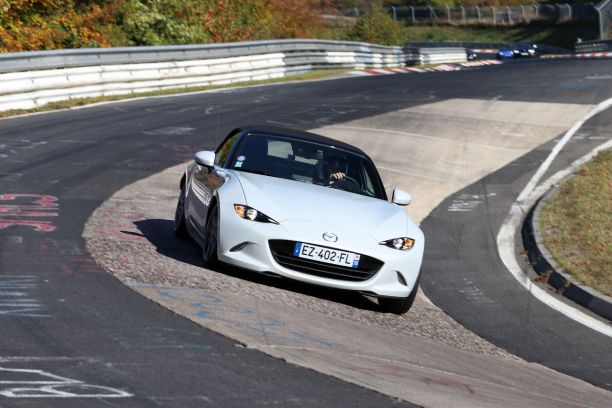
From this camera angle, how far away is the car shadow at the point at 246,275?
9562 mm

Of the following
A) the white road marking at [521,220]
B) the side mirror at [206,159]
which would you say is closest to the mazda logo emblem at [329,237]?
the side mirror at [206,159]

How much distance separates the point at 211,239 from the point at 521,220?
7440 millimetres

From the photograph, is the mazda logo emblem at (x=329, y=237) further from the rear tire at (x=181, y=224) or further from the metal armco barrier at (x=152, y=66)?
the metal armco barrier at (x=152, y=66)

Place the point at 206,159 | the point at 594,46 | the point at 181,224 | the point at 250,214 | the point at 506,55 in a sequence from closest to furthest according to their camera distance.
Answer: the point at 250,214, the point at 206,159, the point at 181,224, the point at 594,46, the point at 506,55

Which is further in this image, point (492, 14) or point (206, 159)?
point (492, 14)

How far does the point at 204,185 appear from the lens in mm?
10641

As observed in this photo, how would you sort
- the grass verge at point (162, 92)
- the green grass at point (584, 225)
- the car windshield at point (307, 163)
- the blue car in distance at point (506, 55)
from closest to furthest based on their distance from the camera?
the car windshield at point (307, 163) → the green grass at point (584, 225) → the grass verge at point (162, 92) → the blue car in distance at point (506, 55)

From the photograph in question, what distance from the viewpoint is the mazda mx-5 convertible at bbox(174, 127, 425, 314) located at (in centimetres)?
912

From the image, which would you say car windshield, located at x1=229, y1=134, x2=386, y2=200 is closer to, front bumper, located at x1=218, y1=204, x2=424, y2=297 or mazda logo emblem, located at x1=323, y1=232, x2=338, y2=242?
front bumper, located at x1=218, y1=204, x2=424, y2=297

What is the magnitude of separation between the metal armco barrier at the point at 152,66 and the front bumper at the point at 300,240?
14.5 meters

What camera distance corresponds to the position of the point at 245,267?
918 cm

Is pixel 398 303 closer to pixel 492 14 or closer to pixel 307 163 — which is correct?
pixel 307 163

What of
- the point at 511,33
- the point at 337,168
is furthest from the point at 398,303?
the point at 511,33

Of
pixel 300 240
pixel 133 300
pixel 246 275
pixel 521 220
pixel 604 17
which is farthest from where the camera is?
pixel 604 17
